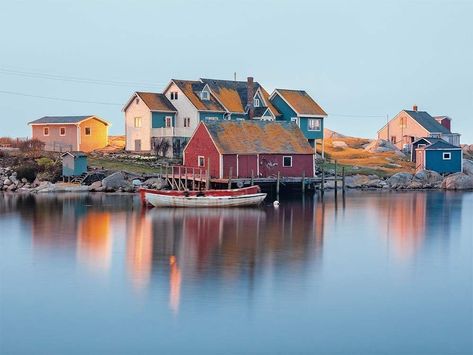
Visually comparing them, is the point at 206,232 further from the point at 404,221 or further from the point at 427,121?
the point at 427,121

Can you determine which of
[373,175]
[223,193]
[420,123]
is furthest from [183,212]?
[420,123]

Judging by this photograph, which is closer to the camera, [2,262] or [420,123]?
[2,262]

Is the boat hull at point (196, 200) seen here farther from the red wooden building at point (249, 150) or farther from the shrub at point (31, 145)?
the shrub at point (31, 145)

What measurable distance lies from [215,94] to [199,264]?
3901 cm

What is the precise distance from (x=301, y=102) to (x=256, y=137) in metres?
14.9

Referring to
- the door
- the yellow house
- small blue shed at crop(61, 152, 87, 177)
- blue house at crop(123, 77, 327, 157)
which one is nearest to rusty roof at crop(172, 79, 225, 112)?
blue house at crop(123, 77, 327, 157)

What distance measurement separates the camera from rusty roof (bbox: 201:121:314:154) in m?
55.6

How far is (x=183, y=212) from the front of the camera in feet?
156

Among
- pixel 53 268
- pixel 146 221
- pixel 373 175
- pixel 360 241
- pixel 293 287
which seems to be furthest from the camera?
pixel 373 175

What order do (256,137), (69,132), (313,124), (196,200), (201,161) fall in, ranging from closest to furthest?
(196,200)
(201,161)
(256,137)
(69,132)
(313,124)

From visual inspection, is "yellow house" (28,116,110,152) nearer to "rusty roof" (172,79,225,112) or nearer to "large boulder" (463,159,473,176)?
"rusty roof" (172,79,225,112)

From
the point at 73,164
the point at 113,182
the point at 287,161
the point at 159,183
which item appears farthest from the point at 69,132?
the point at 287,161

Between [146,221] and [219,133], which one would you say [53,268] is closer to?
[146,221]

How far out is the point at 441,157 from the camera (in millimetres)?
69062
